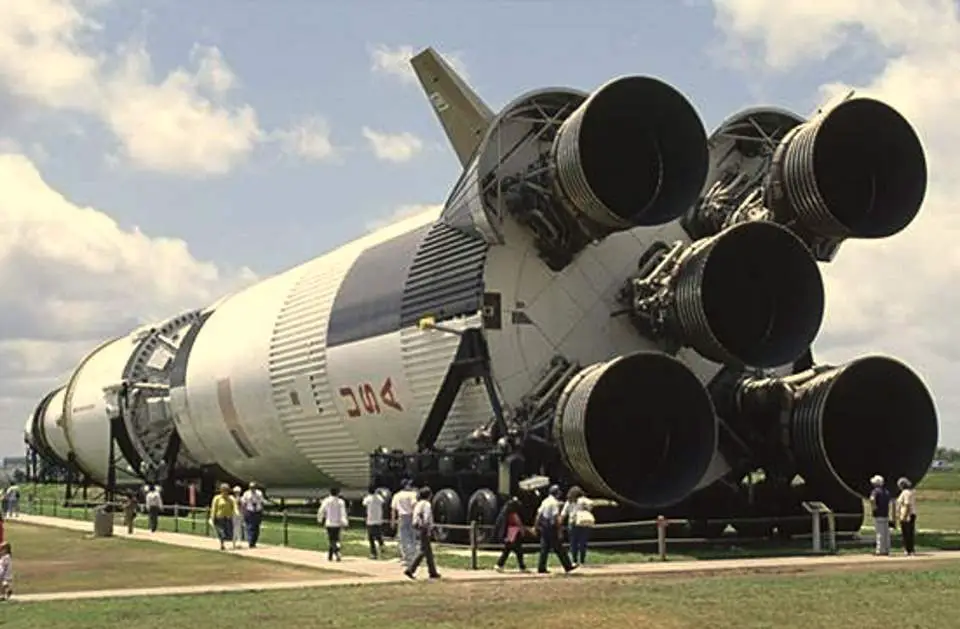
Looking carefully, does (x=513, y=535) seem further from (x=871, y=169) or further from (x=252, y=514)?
(x=871, y=169)

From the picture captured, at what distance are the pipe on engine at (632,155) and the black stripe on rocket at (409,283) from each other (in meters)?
2.82

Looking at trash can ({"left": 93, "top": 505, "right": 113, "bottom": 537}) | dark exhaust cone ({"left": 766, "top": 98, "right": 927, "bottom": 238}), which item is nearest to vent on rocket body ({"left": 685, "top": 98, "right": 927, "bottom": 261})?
dark exhaust cone ({"left": 766, "top": 98, "right": 927, "bottom": 238})

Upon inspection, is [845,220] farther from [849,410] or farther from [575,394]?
[575,394]

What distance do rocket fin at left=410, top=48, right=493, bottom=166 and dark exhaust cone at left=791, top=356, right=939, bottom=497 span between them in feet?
30.6

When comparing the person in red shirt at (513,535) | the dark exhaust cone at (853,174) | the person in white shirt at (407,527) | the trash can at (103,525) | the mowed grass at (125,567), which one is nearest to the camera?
the person in red shirt at (513,535)

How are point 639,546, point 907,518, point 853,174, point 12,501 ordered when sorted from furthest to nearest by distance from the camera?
1. point 12,501
2. point 853,174
3. point 639,546
4. point 907,518

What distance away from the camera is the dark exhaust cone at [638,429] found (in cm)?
2420

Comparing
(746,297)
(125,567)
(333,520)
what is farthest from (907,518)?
(125,567)

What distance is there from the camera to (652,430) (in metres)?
26.2

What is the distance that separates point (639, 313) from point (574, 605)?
13.3 m

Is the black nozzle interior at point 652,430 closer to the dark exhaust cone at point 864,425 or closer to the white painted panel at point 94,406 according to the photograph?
the dark exhaust cone at point 864,425

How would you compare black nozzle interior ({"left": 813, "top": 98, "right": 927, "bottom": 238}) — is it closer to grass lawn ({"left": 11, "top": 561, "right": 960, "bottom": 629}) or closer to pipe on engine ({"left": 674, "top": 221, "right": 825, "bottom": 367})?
pipe on engine ({"left": 674, "top": 221, "right": 825, "bottom": 367})

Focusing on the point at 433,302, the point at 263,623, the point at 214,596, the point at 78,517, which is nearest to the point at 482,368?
the point at 433,302

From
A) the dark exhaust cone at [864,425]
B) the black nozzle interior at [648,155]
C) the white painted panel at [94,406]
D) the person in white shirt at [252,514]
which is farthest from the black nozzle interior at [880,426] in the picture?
the white painted panel at [94,406]
